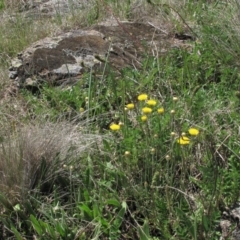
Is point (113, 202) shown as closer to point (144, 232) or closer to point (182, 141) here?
point (144, 232)

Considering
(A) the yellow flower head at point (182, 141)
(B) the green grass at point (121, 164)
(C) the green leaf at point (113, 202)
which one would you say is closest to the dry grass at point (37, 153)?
(B) the green grass at point (121, 164)

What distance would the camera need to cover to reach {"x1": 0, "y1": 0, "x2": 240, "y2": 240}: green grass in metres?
2.43

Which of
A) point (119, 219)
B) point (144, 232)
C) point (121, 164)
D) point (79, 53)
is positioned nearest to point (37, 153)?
point (121, 164)

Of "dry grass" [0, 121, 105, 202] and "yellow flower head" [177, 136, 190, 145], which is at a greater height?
"yellow flower head" [177, 136, 190, 145]

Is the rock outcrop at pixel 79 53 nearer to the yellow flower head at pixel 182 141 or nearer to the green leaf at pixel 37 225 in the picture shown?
the yellow flower head at pixel 182 141

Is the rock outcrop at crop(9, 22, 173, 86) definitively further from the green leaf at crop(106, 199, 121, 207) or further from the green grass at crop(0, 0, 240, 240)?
the green leaf at crop(106, 199, 121, 207)

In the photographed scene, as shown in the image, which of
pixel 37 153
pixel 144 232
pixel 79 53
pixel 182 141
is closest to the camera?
pixel 144 232

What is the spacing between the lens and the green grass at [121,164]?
7.97 ft

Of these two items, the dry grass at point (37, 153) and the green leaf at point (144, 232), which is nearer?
the green leaf at point (144, 232)

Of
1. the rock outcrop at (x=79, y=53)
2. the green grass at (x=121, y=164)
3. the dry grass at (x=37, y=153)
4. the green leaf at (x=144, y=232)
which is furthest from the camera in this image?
the rock outcrop at (x=79, y=53)

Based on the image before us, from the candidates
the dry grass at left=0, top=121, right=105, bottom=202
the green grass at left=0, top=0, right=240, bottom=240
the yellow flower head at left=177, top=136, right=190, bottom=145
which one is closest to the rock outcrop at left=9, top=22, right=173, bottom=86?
the green grass at left=0, top=0, right=240, bottom=240

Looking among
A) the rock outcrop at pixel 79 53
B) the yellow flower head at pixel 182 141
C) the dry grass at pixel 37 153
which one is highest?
the yellow flower head at pixel 182 141

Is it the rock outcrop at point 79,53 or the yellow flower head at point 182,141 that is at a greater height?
the yellow flower head at point 182,141

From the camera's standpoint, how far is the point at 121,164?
2703mm
